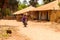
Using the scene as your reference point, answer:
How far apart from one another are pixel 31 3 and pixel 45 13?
1297 inches

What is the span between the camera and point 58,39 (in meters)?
13.8

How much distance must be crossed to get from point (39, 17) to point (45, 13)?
225 cm

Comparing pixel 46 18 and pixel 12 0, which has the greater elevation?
pixel 12 0

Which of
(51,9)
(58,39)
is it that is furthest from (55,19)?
(58,39)

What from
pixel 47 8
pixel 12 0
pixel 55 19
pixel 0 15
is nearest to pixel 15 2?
pixel 12 0

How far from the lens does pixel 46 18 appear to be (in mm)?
44500

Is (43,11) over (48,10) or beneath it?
beneath

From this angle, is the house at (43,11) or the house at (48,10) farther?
the house at (43,11)

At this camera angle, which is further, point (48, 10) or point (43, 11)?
point (43, 11)

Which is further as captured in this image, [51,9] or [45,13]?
[45,13]

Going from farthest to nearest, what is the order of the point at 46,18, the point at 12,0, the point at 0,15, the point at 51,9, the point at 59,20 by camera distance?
the point at 12,0 → the point at 0,15 → the point at 46,18 → the point at 51,9 → the point at 59,20

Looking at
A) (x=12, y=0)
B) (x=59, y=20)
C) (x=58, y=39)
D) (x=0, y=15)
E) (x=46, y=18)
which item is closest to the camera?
(x=58, y=39)

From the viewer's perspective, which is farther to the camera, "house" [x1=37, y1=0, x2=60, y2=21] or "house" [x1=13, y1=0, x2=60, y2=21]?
"house" [x1=13, y1=0, x2=60, y2=21]

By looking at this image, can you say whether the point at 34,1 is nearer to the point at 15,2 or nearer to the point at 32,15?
the point at 15,2
